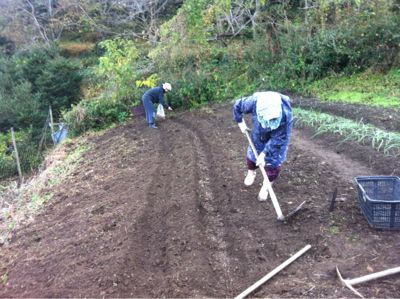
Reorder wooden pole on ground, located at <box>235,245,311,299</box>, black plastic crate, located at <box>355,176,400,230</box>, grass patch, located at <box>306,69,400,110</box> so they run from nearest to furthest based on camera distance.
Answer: wooden pole on ground, located at <box>235,245,311,299</box>, black plastic crate, located at <box>355,176,400,230</box>, grass patch, located at <box>306,69,400,110</box>

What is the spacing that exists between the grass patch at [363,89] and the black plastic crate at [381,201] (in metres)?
4.94

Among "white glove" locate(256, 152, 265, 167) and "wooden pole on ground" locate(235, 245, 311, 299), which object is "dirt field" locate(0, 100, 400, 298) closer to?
"wooden pole on ground" locate(235, 245, 311, 299)

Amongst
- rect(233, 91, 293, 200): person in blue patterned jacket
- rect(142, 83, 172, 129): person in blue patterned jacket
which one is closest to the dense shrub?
rect(142, 83, 172, 129): person in blue patterned jacket

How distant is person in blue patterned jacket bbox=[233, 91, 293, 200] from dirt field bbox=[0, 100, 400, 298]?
57cm

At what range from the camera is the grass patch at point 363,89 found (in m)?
9.89

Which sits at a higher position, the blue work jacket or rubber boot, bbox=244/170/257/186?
the blue work jacket

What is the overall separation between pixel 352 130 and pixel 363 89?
3983mm

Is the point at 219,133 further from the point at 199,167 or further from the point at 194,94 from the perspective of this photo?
A: the point at 194,94

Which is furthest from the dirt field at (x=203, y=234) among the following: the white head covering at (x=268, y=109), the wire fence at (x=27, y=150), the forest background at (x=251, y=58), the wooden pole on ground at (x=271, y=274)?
the wire fence at (x=27, y=150)

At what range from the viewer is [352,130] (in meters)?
7.48

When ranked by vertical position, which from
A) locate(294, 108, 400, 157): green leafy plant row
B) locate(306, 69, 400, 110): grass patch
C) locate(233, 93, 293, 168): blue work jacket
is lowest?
locate(306, 69, 400, 110): grass patch

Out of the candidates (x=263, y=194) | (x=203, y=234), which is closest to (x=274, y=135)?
(x=263, y=194)

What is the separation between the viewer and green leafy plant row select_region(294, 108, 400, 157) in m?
6.51

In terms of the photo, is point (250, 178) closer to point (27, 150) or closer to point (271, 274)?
point (271, 274)
